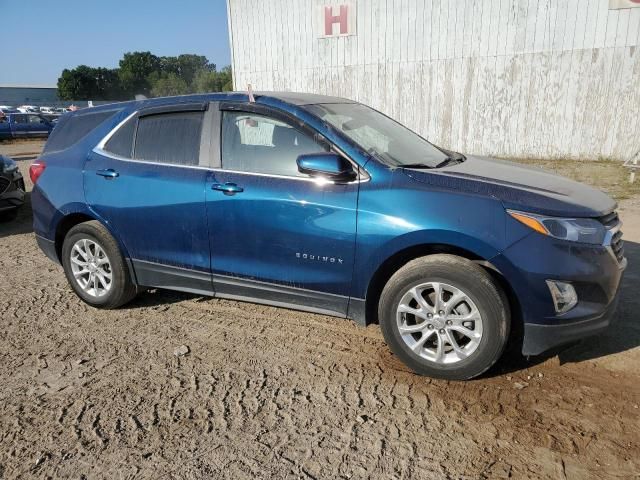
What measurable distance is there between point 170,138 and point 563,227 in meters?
2.86

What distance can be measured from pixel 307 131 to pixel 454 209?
1.14 meters

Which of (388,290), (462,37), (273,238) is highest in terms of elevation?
(462,37)

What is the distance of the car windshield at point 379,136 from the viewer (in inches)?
135

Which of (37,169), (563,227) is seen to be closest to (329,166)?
(563,227)

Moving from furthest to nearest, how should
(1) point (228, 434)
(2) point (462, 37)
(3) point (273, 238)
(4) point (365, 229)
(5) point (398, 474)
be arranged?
(2) point (462, 37)
(3) point (273, 238)
(4) point (365, 229)
(1) point (228, 434)
(5) point (398, 474)

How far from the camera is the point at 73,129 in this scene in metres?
4.43

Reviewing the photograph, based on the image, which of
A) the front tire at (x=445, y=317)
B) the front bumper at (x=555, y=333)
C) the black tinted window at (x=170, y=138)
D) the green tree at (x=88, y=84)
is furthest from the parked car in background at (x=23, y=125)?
the green tree at (x=88, y=84)

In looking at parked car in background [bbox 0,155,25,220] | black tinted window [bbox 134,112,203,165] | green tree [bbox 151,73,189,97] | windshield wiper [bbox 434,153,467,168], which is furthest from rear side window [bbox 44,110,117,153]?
green tree [bbox 151,73,189,97]

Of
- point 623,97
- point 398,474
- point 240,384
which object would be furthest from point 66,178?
point 623,97

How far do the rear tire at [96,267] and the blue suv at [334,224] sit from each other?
2cm

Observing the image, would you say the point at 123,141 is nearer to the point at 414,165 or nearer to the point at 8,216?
the point at 414,165

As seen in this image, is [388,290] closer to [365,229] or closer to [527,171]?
[365,229]

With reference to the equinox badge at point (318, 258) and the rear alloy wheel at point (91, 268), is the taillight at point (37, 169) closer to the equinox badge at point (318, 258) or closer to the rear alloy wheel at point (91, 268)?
the rear alloy wheel at point (91, 268)

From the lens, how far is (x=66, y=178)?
4.22 metres
